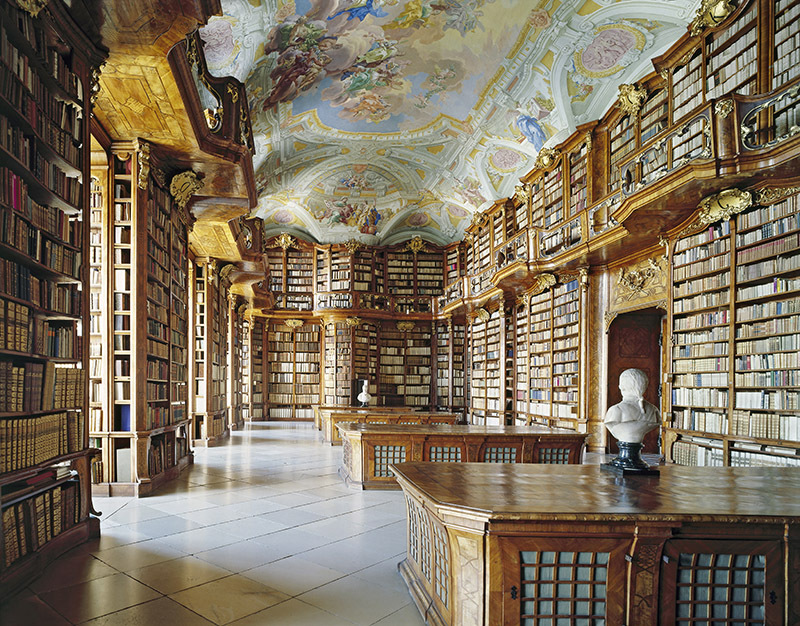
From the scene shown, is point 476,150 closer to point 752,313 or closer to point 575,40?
point 575,40

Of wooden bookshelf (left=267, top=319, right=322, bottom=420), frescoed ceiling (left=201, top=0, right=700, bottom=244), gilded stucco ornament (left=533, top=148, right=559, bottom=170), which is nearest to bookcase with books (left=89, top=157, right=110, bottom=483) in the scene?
frescoed ceiling (left=201, top=0, right=700, bottom=244)

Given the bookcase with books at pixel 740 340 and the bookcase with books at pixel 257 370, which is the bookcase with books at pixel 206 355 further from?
the bookcase with books at pixel 740 340

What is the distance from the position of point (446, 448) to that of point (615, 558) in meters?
4.45

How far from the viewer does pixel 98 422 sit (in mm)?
6082

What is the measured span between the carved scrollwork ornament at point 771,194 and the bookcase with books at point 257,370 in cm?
1531

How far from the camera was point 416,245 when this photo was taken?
19.2m

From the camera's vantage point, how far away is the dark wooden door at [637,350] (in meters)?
10.3

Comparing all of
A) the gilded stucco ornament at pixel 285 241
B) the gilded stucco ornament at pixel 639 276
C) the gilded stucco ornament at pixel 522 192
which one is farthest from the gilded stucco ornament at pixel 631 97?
the gilded stucco ornament at pixel 285 241

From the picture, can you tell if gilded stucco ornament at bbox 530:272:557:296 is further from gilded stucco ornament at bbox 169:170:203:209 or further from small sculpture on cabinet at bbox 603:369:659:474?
small sculpture on cabinet at bbox 603:369:659:474

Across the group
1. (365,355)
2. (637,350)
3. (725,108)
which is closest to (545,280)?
(637,350)

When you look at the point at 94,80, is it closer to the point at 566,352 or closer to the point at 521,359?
the point at 566,352

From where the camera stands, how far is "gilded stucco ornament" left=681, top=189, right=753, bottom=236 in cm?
674

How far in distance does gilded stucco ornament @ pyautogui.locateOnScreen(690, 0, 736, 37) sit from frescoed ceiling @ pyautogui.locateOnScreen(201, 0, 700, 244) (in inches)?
18.0

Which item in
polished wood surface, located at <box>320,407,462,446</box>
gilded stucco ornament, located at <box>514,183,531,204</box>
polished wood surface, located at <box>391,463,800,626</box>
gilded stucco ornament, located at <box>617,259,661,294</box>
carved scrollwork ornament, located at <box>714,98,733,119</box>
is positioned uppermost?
gilded stucco ornament, located at <box>514,183,531,204</box>
